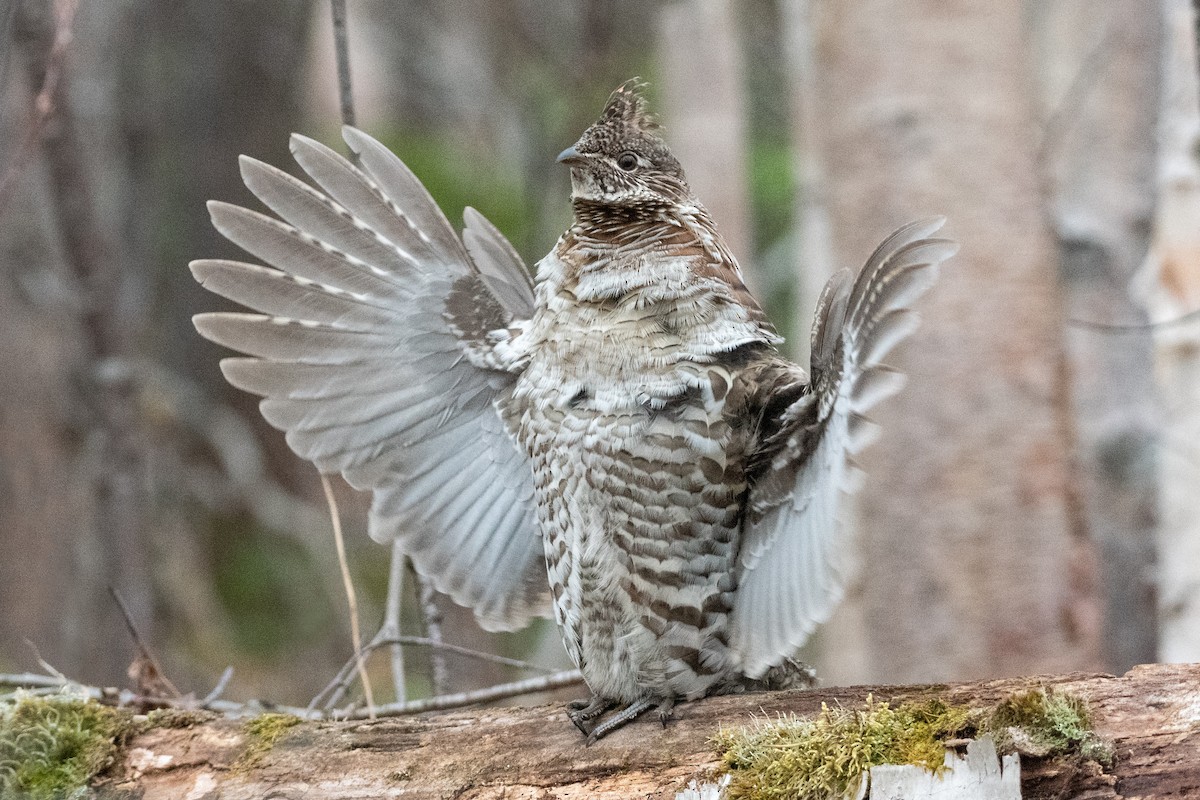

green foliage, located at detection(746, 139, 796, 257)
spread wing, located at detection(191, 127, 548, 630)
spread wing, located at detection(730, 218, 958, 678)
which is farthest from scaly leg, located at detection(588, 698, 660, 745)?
green foliage, located at detection(746, 139, 796, 257)

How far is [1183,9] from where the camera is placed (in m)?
4.81

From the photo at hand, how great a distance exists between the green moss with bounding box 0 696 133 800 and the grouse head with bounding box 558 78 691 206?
1888 millimetres

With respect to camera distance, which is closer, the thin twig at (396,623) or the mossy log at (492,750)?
the mossy log at (492,750)

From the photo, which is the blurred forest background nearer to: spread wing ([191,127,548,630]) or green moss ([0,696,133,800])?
spread wing ([191,127,548,630])

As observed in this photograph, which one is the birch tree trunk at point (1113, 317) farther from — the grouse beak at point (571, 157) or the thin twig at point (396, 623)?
the thin twig at point (396, 623)

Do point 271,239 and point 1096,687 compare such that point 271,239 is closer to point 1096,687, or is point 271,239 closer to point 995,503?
point 1096,687

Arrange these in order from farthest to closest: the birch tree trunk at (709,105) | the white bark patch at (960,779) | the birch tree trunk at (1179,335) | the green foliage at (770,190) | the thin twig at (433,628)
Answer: the green foliage at (770,190) < the birch tree trunk at (709,105) < the birch tree trunk at (1179,335) < the thin twig at (433,628) < the white bark patch at (960,779)

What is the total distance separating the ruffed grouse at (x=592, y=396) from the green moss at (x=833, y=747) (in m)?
0.37

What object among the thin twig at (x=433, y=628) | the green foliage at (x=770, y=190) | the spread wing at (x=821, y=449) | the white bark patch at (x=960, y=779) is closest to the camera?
the white bark patch at (x=960, y=779)

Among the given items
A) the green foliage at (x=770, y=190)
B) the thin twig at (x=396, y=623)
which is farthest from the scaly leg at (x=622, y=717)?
the green foliage at (x=770, y=190)

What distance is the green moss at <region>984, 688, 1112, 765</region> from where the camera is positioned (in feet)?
7.88

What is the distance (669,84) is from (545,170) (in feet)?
8.09

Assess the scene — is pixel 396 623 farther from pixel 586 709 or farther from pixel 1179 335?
pixel 1179 335

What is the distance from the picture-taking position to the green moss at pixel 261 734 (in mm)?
2936
